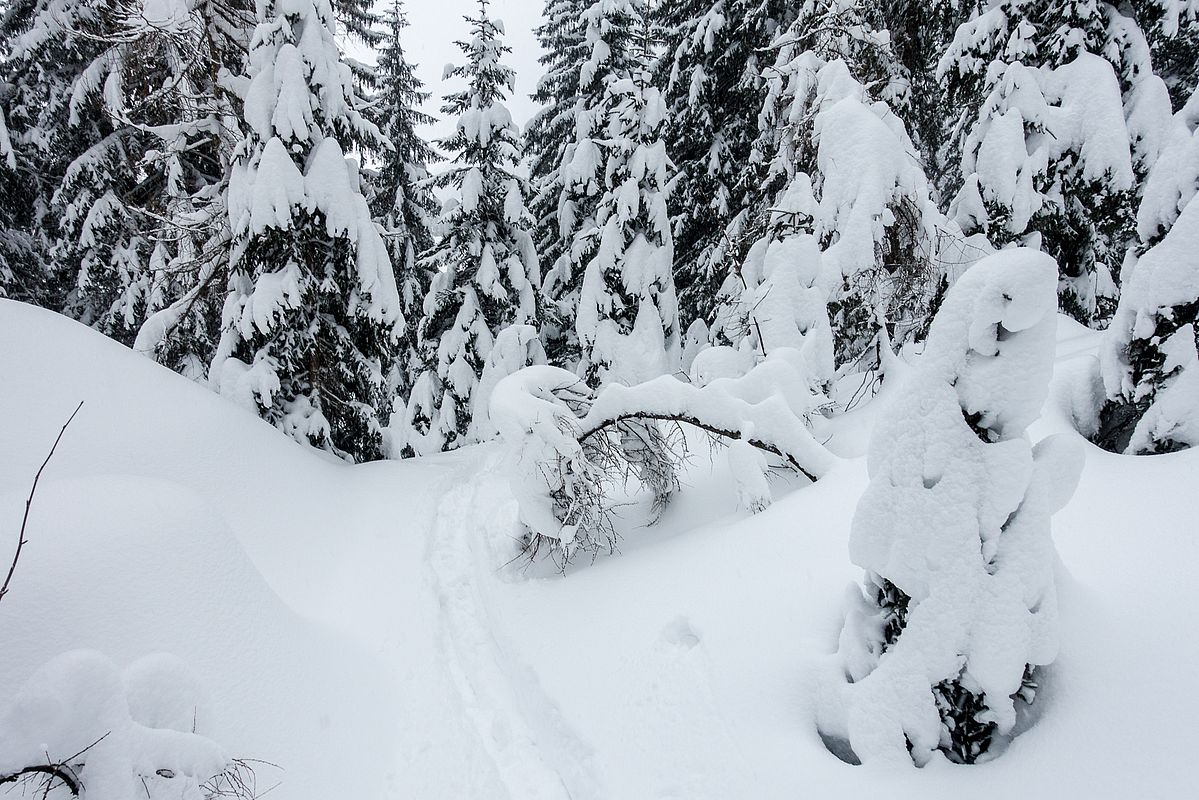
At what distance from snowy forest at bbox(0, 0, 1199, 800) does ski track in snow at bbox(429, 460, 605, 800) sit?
4 cm

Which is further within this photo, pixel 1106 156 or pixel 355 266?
pixel 355 266

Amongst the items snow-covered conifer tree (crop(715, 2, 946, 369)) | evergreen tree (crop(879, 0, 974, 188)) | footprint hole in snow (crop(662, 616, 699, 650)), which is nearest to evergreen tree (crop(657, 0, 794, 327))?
evergreen tree (crop(879, 0, 974, 188))

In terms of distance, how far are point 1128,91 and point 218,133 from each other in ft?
45.8

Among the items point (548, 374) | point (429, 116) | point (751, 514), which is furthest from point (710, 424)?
point (429, 116)

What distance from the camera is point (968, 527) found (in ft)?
9.61

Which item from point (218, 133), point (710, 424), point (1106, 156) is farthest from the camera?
point (218, 133)

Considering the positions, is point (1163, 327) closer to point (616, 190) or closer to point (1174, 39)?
point (1174, 39)

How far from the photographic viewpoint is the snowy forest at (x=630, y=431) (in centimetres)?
294

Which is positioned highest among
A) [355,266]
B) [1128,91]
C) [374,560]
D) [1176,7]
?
[355,266]

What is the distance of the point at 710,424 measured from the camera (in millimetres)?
6293

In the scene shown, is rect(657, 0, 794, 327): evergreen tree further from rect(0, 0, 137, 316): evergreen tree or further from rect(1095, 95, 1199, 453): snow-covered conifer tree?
rect(0, 0, 137, 316): evergreen tree

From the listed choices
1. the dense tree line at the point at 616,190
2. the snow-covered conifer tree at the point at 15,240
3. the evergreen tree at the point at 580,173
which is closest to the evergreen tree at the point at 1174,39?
the dense tree line at the point at 616,190

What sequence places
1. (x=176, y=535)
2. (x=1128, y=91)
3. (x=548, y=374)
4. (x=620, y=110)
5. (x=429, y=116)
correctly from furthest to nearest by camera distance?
(x=429, y=116) < (x=620, y=110) < (x=1128, y=91) < (x=548, y=374) < (x=176, y=535)

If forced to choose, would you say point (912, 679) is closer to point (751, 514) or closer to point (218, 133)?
point (751, 514)
